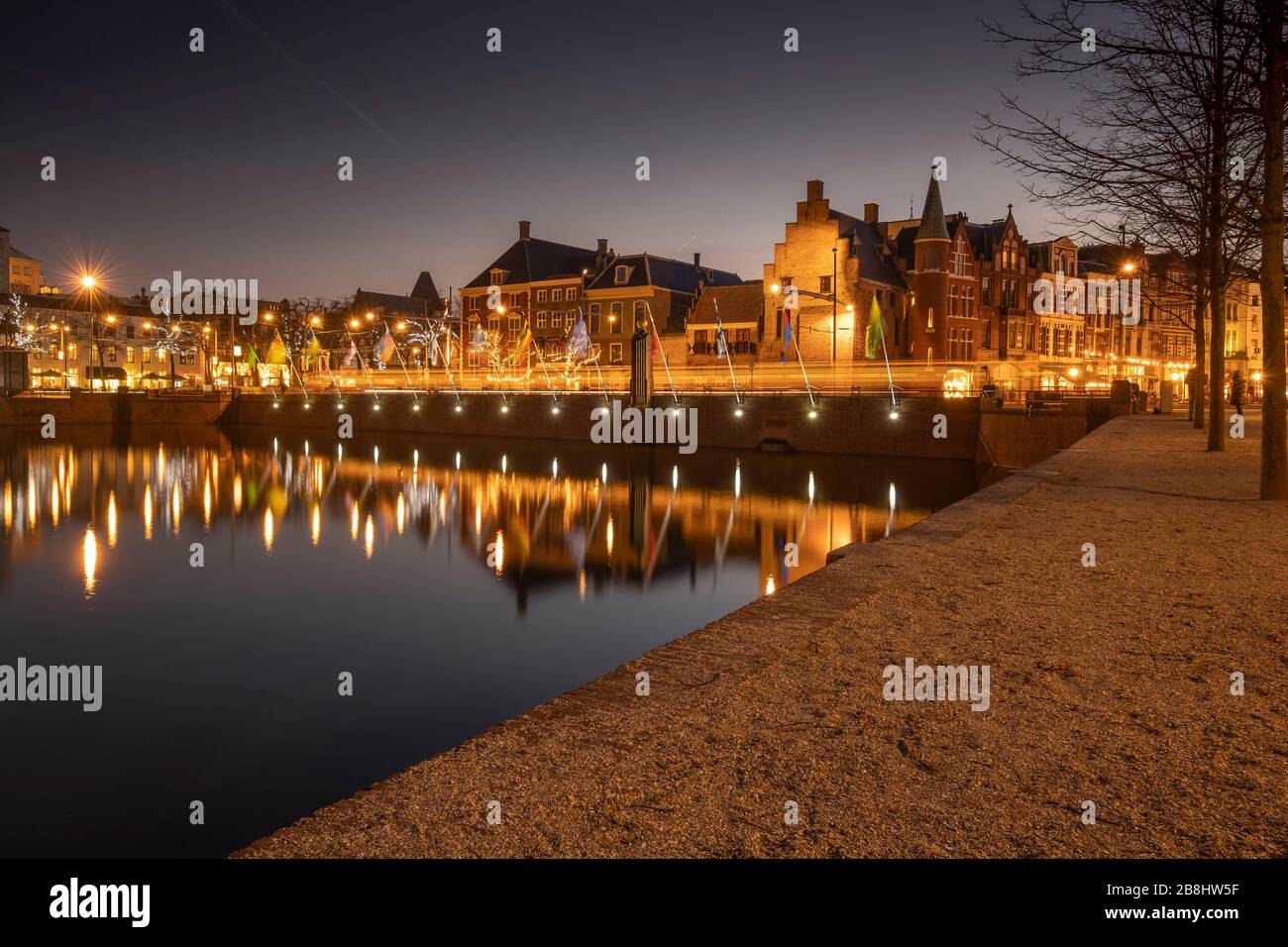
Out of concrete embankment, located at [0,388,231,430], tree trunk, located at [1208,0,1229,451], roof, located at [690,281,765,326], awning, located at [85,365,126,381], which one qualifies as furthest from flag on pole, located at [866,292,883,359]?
awning, located at [85,365,126,381]

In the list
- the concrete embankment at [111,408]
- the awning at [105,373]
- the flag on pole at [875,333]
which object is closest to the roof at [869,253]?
the flag on pole at [875,333]

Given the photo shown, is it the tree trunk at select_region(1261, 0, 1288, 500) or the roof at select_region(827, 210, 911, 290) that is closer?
the tree trunk at select_region(1261, 0, 1288, 500)

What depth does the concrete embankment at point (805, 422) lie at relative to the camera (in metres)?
41.1

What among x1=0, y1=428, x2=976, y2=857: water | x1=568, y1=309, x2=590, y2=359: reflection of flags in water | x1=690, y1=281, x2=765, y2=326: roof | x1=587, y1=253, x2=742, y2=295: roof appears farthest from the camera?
x1=587, y1=253, x2=742, y2=295: roof

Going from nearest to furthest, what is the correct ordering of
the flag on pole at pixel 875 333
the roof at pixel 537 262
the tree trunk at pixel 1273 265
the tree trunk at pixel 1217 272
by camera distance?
1. the tree trunk at pixel 1273 265
2. the tree trunk at pixel 1217 272
3. the flag on pole at pixel 875 333
4. the roof at pixel 537 262

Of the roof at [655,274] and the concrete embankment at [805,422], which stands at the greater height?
the roof at [655,274]

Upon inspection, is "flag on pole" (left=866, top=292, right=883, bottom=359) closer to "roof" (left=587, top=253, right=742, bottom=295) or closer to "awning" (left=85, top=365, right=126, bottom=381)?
"roof" (left=587, top=253, right=742, bottom=295)

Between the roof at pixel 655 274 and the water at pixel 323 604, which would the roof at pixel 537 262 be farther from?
the water at pixel 323 604

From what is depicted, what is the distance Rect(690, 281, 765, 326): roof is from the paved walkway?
70172 mm

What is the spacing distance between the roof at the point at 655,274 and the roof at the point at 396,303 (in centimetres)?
5163

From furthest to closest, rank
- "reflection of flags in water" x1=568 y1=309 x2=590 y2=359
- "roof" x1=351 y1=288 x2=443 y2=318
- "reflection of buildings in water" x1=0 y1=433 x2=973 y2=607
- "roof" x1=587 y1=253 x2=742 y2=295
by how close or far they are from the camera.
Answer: "roof" x1=351 y1=288 x2=443 y2=318 < "roof" x1=587 y1=253 x2=742 y2=295 < "reflection of flags in water" x1=568 y1=309 x2=590 y2=359 < "reflection of buildings in water" x1=0 y1=433 x2=973 y2=607

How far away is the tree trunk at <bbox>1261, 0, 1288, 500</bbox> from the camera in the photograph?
44.8 ft

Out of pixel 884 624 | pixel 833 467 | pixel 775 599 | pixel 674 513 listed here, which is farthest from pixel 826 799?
pixel 833 467

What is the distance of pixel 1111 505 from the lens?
15367mm
